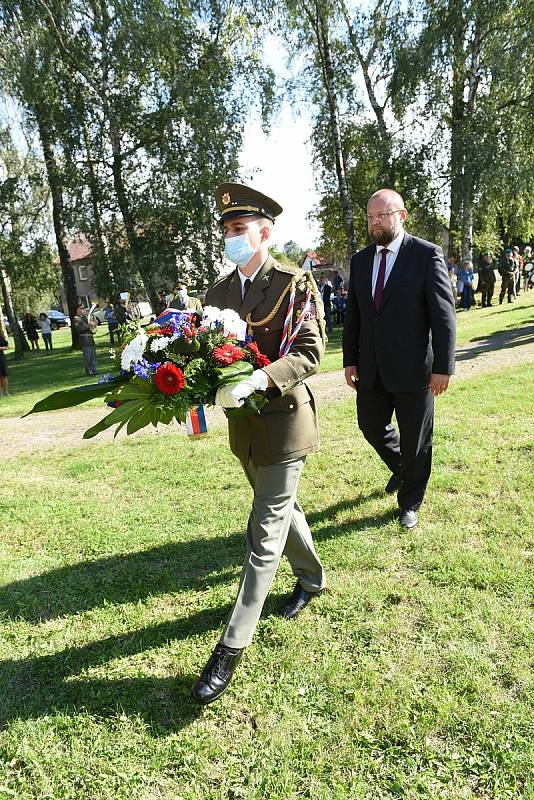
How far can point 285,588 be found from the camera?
363cm


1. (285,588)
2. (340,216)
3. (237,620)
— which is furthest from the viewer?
(340,216)

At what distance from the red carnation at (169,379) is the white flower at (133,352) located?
182 mm

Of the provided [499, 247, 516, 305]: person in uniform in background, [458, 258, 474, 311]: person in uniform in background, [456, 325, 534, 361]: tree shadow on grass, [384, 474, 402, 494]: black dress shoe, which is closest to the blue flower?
[384, 474, 402, 494]: black dress shoe

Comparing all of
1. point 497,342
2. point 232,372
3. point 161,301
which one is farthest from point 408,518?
point 161,301

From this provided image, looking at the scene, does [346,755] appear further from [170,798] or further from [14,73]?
[14,73]

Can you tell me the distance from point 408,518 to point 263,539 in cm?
175

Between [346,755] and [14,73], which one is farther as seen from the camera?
[14,73]

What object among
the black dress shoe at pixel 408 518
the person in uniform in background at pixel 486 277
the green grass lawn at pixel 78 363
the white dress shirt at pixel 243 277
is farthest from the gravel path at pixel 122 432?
the person in uniform in background at pixel 486 277

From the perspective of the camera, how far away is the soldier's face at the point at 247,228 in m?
3.05

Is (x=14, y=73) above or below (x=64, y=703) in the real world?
above

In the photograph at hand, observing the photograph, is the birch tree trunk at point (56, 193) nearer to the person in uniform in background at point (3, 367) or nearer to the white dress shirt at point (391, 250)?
the person in uniform in background at point (3, 367)

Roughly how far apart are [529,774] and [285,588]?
170cm

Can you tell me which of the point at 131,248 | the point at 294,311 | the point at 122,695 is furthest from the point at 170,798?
the point at 131,248

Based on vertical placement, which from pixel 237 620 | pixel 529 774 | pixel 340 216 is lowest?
pixel 529 774
